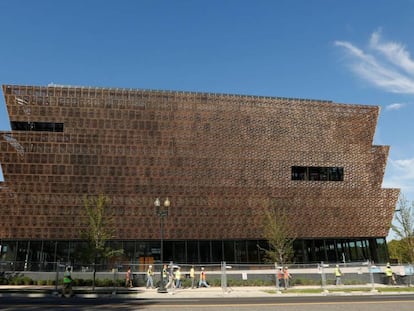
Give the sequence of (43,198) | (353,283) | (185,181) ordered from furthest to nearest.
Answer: (185,181), (43,198), (353,283)

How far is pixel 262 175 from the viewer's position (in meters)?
53.7

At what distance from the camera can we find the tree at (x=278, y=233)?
4238cm

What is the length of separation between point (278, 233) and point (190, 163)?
1564 cm

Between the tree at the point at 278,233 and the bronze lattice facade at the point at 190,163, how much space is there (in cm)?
119

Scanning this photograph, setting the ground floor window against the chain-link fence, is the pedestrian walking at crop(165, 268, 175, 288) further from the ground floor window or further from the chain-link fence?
the ground floor window

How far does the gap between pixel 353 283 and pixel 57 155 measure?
3691 cm

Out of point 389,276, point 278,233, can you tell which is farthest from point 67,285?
point 389,276

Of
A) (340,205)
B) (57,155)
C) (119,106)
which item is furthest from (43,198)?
(340,205)

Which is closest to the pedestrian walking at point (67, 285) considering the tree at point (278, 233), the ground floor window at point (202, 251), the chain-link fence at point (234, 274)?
the chain-link fence at point (234, 274)

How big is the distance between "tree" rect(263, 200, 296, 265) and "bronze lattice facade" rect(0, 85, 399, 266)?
119cm

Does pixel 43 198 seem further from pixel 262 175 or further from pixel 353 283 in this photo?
pixel 353 283

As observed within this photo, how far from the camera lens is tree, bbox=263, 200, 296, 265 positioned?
42375 mm

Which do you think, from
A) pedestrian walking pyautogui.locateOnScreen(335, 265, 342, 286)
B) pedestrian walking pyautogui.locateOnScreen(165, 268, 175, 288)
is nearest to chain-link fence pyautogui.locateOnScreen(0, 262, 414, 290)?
pedestrian walking pyautogui.locateOnScreen(335, 265, 342, 286)

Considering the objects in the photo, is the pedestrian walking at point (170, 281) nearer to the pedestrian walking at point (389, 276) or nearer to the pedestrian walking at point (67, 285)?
the pedestrian walking at point (67, 285)
